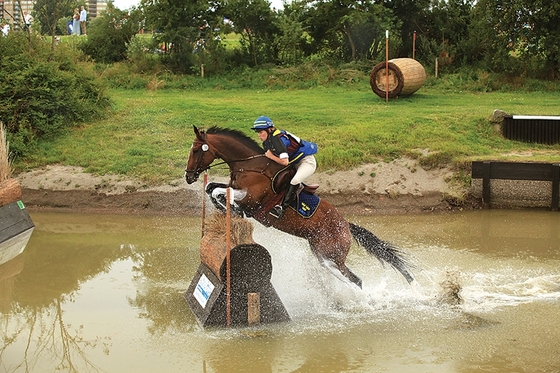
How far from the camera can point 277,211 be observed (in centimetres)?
975

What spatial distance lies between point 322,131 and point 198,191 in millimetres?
3649

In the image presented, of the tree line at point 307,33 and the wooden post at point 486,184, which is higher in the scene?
the tree line at point 307,33

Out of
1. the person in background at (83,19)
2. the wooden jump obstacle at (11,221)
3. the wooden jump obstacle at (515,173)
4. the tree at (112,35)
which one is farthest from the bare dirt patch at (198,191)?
the person in background at (83,19)

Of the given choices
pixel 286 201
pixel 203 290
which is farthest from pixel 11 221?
pixel 286 201

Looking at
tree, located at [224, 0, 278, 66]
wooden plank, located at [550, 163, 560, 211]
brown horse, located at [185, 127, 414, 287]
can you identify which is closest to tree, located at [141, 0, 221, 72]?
tree, located at [224, 0, 278, 66]

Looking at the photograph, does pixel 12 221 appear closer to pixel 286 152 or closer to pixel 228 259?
pixel 228 259

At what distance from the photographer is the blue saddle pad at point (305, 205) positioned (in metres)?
9.86

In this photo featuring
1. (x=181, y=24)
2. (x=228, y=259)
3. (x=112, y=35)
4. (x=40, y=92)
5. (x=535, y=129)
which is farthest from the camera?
(x=112, y=35)

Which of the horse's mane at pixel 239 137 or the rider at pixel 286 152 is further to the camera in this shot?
the horse's mane at pixel 239 137

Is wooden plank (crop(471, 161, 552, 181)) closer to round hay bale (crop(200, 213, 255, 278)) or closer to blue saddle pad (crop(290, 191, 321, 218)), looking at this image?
blue saddle pad (crop(290, 191, 321, 218))

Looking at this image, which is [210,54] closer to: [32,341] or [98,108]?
[98,108]

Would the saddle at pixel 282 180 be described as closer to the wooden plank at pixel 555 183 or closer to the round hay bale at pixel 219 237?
the round hay bale at pixel 219 237

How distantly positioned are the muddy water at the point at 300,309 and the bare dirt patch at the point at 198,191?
1.39 metres

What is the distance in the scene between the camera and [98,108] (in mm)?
20094
